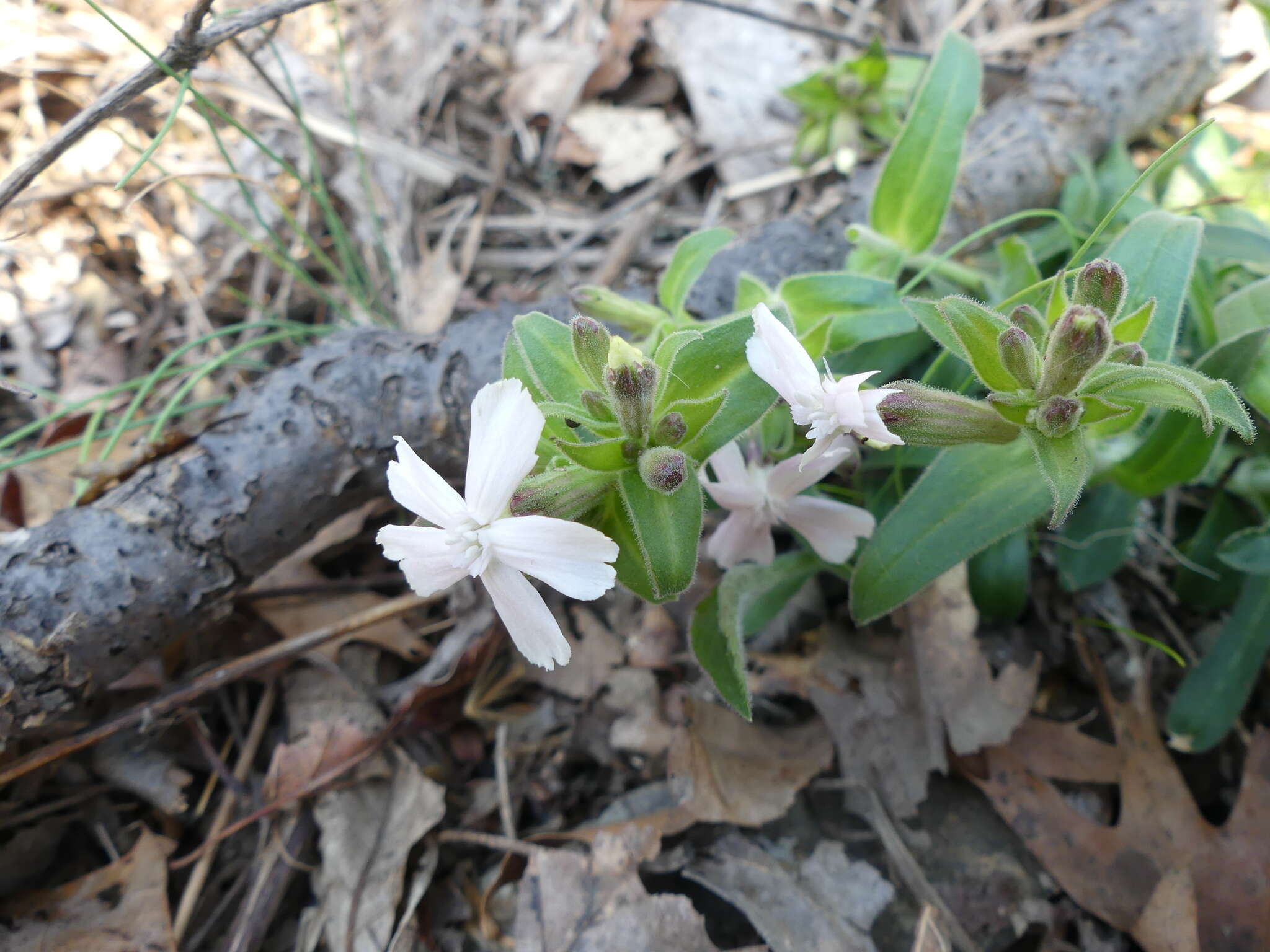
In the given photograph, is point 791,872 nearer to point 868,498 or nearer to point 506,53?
point 868,498

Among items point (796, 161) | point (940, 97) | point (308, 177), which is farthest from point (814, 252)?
point (308, 177)

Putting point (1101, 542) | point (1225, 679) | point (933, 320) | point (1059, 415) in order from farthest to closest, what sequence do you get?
1. point (1101, 542)
2. point (1225, 679)
3. point (933, 320)
4. point (1059, 415)

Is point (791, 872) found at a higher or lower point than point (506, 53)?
lower

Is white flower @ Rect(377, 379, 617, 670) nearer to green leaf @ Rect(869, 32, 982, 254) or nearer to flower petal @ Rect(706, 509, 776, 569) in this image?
flower petal @ Rect(706, 509, 776, 569)

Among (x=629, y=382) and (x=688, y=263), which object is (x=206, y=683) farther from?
(x=688, y=263)

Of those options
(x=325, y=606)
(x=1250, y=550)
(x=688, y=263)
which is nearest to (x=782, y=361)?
(x=688, y=263)

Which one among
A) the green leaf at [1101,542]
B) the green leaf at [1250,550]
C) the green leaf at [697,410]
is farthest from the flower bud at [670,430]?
the green leaf at [1250,550]

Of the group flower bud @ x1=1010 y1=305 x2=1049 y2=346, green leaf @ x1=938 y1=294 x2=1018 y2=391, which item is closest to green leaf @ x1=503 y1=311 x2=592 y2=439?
green leaf @ x1=938 y1=294 x2=1018 y2=391
